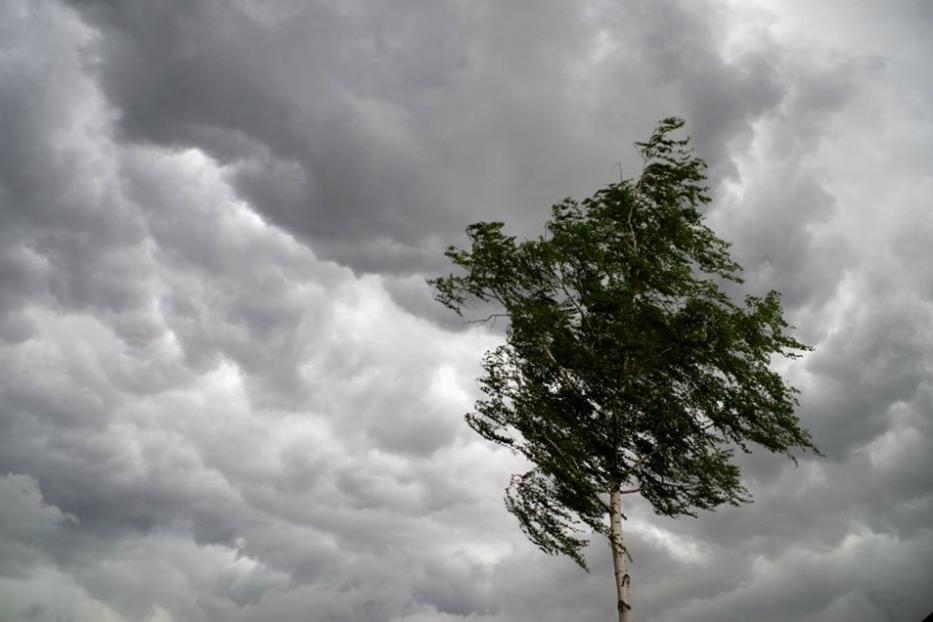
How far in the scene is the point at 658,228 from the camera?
19141mm

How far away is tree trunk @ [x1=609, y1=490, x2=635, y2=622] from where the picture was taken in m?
15.4

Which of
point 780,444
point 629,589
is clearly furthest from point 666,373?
point 629,589

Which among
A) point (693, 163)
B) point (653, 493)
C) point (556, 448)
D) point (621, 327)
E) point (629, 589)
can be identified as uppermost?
point (693, 163)

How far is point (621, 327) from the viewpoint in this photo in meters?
17.1

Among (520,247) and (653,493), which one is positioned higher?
(520,247)

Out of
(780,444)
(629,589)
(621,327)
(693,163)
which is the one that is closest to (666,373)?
(621,327)

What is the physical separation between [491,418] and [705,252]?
28.3 ft

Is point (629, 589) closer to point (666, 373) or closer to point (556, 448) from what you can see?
point (556, 448)

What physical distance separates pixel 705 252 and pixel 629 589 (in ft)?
33.6

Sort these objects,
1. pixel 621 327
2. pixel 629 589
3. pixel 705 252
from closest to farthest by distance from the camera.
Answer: pixel 629 589 → pixel 621 327 → pixel 705 252

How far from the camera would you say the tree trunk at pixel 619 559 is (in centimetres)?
1545

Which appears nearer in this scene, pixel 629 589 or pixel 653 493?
pixel 629 589

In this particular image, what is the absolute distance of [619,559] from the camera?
16.0m

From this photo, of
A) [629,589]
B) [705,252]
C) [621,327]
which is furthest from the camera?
[705,252]
